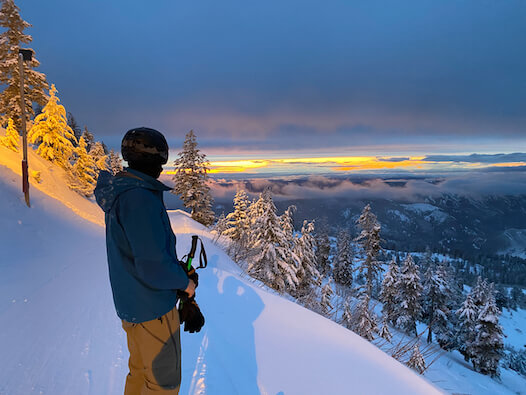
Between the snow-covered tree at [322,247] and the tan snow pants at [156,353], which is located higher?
the tan snow pants at [156,353]

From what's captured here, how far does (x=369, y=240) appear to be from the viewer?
1271 inches

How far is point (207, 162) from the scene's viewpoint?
102ft

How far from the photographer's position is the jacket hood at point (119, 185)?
183 cm

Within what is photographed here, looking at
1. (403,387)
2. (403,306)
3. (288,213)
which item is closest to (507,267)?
(403,306)

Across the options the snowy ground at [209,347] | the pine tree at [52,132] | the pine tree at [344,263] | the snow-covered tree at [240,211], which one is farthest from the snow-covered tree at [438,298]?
the pine tree at [52,132]

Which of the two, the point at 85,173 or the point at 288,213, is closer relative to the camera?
the point at 288,213

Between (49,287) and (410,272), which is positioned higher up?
(49,287)

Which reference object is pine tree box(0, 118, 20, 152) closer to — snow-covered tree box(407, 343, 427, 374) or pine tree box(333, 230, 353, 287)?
snow-covered tree box(407, 343, 427, 374)

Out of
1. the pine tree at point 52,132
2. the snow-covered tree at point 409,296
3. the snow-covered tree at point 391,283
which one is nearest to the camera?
the pine tree at point 52,132

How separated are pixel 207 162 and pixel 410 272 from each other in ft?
101

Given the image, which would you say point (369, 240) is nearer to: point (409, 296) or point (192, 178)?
point (409, 296)

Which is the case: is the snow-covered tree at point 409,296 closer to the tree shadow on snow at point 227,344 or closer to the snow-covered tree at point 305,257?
the snow-covered tree at point 305,257

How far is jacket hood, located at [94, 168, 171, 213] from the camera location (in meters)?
1.83

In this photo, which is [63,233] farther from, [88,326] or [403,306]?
[403,306]
